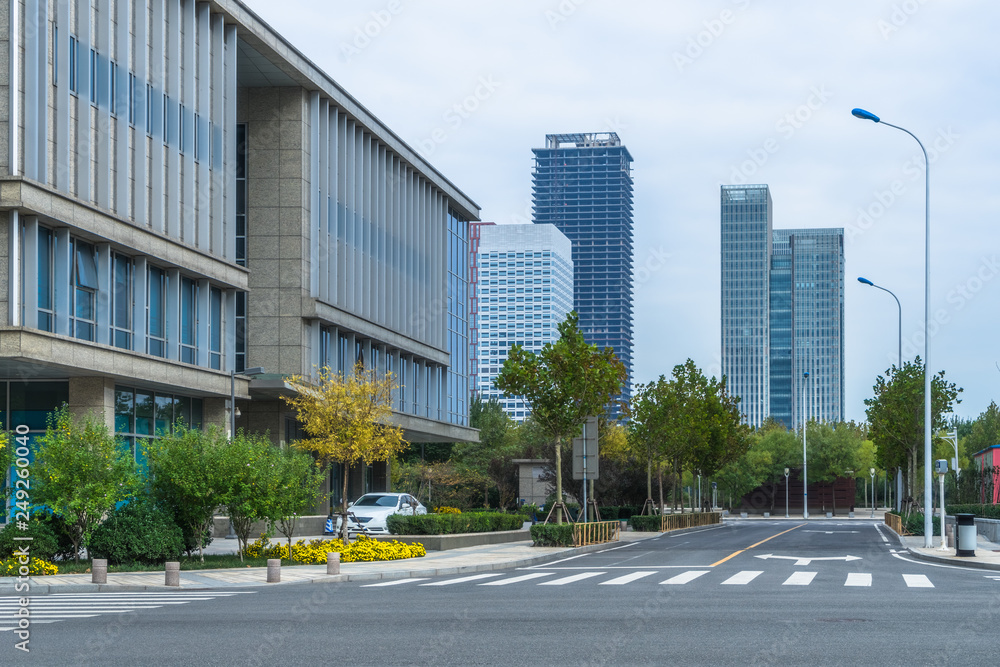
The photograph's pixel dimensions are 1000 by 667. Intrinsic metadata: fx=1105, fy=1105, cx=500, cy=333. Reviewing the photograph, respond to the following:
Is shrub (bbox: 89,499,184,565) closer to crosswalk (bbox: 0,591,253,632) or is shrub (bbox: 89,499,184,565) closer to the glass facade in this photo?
crosswalk (bbox: 0,591,253,632)

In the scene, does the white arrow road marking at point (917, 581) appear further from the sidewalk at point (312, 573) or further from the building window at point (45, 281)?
the building window at point (45, 281)

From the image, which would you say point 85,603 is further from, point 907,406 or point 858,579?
point 907,406

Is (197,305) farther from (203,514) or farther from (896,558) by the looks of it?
(896,558)

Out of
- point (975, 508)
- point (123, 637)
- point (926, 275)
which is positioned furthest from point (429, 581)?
point (975, 508)

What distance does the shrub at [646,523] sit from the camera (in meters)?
49.0

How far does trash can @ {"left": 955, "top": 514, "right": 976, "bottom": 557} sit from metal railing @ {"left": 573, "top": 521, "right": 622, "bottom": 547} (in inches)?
431

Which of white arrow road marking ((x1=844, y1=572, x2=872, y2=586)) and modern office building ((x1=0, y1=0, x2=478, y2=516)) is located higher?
modern office building ((x1=0, y1=0, x2=478, y2=516))

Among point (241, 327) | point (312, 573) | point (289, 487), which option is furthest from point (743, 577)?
point (241, 327)

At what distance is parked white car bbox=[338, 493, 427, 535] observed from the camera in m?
36.0

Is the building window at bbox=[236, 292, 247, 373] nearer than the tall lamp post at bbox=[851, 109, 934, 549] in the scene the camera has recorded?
No

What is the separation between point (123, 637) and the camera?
12797 mm

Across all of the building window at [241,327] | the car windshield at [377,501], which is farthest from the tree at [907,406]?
the building window at [241,327]

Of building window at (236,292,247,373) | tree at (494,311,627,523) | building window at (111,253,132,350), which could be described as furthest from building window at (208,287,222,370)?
tree at (494,311,627,523)

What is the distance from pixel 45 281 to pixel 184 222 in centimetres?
770
